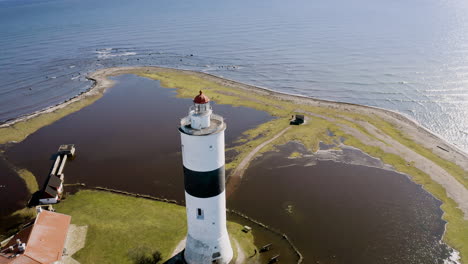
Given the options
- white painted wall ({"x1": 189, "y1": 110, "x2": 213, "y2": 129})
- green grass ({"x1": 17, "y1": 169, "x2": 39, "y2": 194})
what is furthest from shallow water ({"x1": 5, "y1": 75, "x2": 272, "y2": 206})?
white painted wall ({"x1": 189, "y1": 110, "x2": 213, "y2": 129})

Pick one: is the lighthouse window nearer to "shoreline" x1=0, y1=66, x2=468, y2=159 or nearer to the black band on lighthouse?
the black band on lighthouse

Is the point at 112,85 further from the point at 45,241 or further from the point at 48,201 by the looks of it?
the point at 45,241

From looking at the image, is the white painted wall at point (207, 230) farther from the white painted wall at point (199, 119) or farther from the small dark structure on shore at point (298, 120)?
the small dark structure on shore at point (298, 120)

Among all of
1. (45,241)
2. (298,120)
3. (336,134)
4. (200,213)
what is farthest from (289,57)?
(45,241)

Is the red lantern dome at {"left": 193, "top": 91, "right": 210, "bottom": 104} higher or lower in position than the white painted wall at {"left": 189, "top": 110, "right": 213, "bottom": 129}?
higher

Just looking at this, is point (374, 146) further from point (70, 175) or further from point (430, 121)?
point (70, 175)

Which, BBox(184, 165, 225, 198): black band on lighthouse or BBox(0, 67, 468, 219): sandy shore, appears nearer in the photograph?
BBox(184, 165, 225, 198): black band on lighthouse

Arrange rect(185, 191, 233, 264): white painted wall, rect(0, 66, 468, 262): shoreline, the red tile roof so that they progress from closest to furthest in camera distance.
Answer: rect(185, 191, 233, 264): white painted wall → the red tile roof → rect(0, 66, 468, 262): shoreline

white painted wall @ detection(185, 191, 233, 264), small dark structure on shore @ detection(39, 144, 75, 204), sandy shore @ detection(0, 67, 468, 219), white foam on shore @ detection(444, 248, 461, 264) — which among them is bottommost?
white foam on shore @ detection(444, 248, 461, 264)
